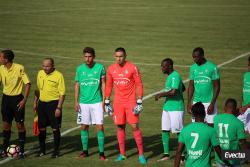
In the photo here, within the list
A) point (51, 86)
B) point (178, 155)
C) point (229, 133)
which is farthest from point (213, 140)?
point (51, 86)

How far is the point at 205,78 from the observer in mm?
19453

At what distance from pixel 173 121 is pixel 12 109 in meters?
4.06

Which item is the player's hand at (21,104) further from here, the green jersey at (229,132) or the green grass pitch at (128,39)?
the green jersey at (229,132)

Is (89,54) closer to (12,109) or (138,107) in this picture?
(138,107)

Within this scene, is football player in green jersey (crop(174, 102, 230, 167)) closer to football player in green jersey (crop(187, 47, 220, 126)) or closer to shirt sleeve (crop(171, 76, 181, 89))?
shirt sleeve (crop(171, 76, 181, 89))

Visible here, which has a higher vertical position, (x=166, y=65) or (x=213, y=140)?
(x=166, y=65)

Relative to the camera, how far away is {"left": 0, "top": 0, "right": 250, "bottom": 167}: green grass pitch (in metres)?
22.0

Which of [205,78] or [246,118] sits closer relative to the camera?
[205,78]

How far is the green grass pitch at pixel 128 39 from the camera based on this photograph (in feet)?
72.1

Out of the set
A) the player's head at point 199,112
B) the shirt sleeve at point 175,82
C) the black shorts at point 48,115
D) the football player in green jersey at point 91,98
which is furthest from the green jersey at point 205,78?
the player's head at point 199,112

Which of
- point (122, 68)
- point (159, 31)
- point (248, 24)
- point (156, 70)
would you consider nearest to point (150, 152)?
point (122, 68)

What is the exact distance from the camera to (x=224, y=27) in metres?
44.8

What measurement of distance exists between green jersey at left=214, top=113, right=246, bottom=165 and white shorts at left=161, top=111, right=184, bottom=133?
3.84 meters

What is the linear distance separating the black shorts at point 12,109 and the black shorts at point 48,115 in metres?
0.44
